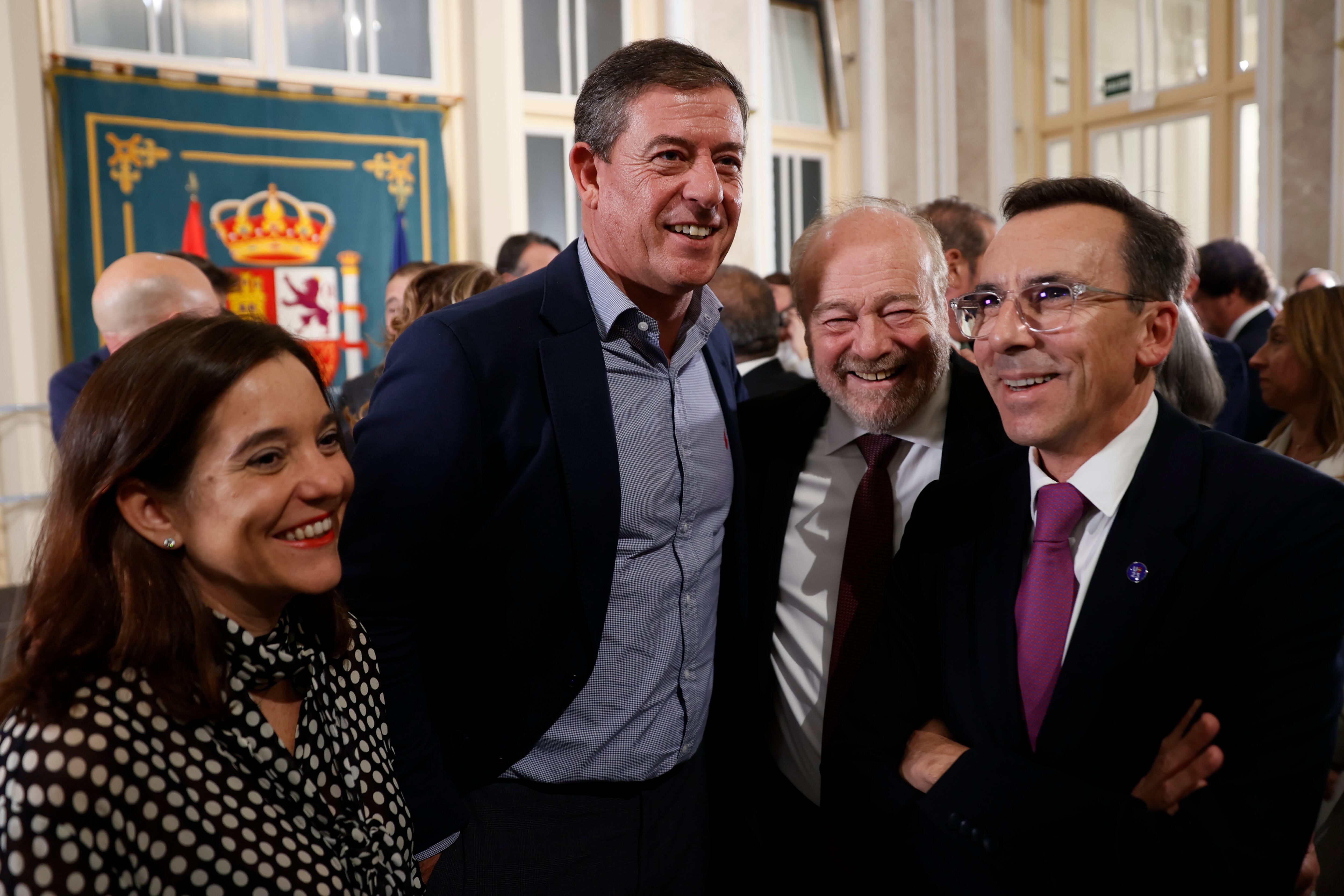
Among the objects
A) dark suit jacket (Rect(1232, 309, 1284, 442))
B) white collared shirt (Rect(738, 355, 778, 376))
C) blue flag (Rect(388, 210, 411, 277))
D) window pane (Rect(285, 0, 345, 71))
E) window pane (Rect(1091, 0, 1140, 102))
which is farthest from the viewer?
window pane (Rect(1091, 0, 1140, 102))

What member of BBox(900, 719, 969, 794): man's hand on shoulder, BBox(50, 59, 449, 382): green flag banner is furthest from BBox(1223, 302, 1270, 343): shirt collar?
BBox(50, 59, 449, 382): green flag banner

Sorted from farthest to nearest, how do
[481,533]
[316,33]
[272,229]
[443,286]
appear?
[316,33]
[272,229]
[443,286]
[481,533]

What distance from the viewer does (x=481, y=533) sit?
1.56 metres

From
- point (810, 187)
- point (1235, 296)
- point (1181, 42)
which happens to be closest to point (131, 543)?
point (1235, 296)

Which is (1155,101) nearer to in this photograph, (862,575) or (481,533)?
(862,575)

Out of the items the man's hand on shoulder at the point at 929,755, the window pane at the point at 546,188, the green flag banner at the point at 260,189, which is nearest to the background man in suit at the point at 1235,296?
the man's hand on shoulder at the point at 929,755

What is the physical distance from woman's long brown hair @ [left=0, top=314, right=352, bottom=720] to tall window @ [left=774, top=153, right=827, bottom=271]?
790 centimetres

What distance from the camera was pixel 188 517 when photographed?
1.16m

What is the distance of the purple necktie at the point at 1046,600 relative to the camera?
141 cm

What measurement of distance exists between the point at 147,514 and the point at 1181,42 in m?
9.96

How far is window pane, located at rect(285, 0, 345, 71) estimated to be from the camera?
22.0 feet

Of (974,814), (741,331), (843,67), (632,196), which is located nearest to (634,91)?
(632,196)

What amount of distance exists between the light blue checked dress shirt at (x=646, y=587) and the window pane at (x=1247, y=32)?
8708 millimetres

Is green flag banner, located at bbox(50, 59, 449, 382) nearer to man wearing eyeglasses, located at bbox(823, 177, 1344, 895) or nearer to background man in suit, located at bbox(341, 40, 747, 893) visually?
background man in suit, located at bbox(341, 40, 747, 893)
